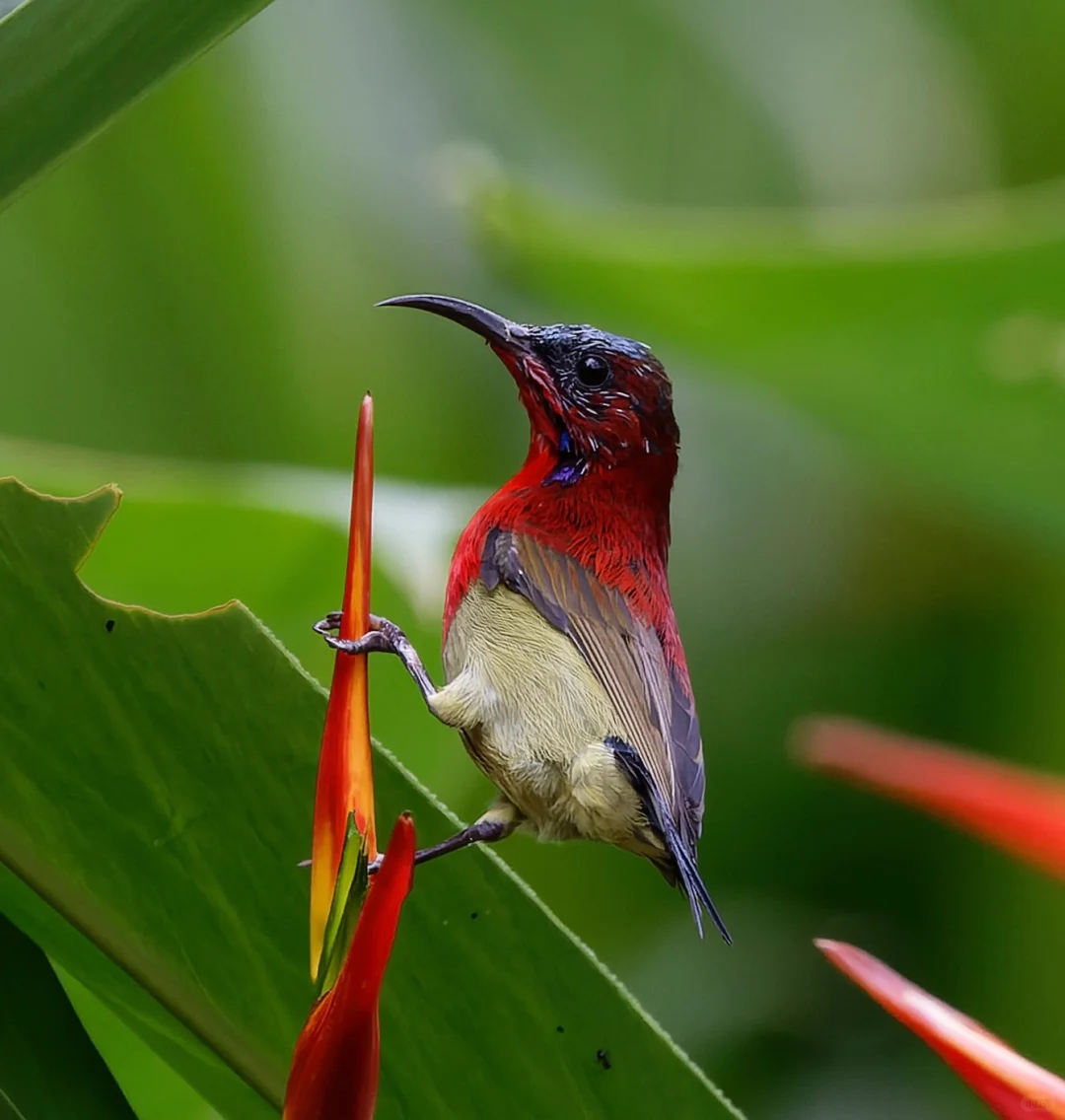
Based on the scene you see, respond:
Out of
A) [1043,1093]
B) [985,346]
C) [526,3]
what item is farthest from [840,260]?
[526,3]

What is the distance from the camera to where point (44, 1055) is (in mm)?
410

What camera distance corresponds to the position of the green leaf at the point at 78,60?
0.99ft

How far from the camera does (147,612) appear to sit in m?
0.38

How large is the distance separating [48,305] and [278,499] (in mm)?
583

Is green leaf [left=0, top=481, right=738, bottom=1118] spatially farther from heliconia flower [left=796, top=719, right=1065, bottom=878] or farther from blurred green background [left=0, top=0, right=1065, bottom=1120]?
blurred green background [left=0, top=0, right=1065, bottom=1120]

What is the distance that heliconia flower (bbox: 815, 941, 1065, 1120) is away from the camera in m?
0.26

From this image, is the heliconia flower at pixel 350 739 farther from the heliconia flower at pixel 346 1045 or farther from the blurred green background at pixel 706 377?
the blurred green background at pixel 706 377

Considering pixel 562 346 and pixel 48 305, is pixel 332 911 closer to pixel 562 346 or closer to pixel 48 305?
pixel 562 346

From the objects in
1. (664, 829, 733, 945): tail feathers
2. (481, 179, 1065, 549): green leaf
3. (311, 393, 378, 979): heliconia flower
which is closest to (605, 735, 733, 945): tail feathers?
(664, 829, 733, 945): tail feathers

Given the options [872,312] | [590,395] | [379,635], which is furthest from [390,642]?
[872,312]

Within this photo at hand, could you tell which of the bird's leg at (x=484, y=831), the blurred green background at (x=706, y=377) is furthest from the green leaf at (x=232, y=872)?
the blurred green background at (x=706, y=377)

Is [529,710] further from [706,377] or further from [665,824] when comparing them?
[706,377]

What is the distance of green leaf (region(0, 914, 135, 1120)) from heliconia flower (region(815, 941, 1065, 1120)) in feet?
0.74

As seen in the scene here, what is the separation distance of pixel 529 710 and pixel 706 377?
1.52 feet
